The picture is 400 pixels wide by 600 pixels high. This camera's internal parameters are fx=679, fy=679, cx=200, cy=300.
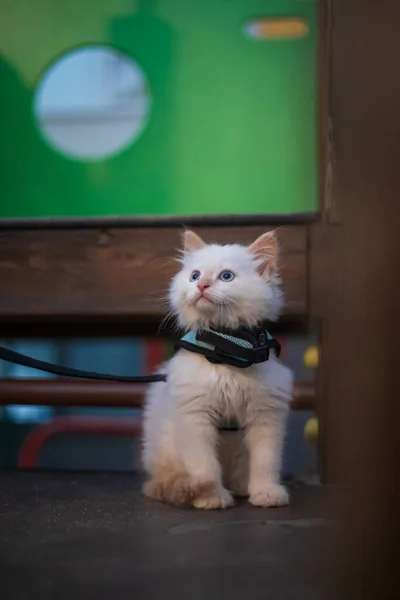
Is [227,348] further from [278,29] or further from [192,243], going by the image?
[278,29]

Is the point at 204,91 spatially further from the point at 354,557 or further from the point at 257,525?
the point at 354,557

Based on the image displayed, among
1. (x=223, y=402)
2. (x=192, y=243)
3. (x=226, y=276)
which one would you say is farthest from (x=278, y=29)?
(x=223, y=402)

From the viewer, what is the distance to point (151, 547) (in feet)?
4.00

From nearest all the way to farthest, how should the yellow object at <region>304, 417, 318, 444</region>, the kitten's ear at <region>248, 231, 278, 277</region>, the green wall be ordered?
the kitten's ear at <region>248, 231, 278, 277</region>, the yellow object at <region>304, 417, 318, 444</region>, the green wall

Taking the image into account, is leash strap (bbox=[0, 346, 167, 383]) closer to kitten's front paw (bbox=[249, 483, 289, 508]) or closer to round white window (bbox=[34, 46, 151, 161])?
kitten's front paw (bbox=[249, 483, 289, 508])

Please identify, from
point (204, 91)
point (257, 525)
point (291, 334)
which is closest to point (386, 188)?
point (257, 525)

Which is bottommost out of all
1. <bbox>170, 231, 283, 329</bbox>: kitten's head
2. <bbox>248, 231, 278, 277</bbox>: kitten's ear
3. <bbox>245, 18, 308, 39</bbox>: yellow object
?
<bbox>170, 231, 283, 329</bbox>: kitten's head

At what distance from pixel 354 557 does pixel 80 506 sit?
3.40ft

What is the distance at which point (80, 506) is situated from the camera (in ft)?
5.09

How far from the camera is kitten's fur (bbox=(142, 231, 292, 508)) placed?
147 cm

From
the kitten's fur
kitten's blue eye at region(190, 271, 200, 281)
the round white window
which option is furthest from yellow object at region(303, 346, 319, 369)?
the round white window

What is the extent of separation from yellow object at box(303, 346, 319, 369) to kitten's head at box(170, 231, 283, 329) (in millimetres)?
407

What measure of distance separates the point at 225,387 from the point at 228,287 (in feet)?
0.72

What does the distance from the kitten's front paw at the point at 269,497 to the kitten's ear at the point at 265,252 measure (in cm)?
48
